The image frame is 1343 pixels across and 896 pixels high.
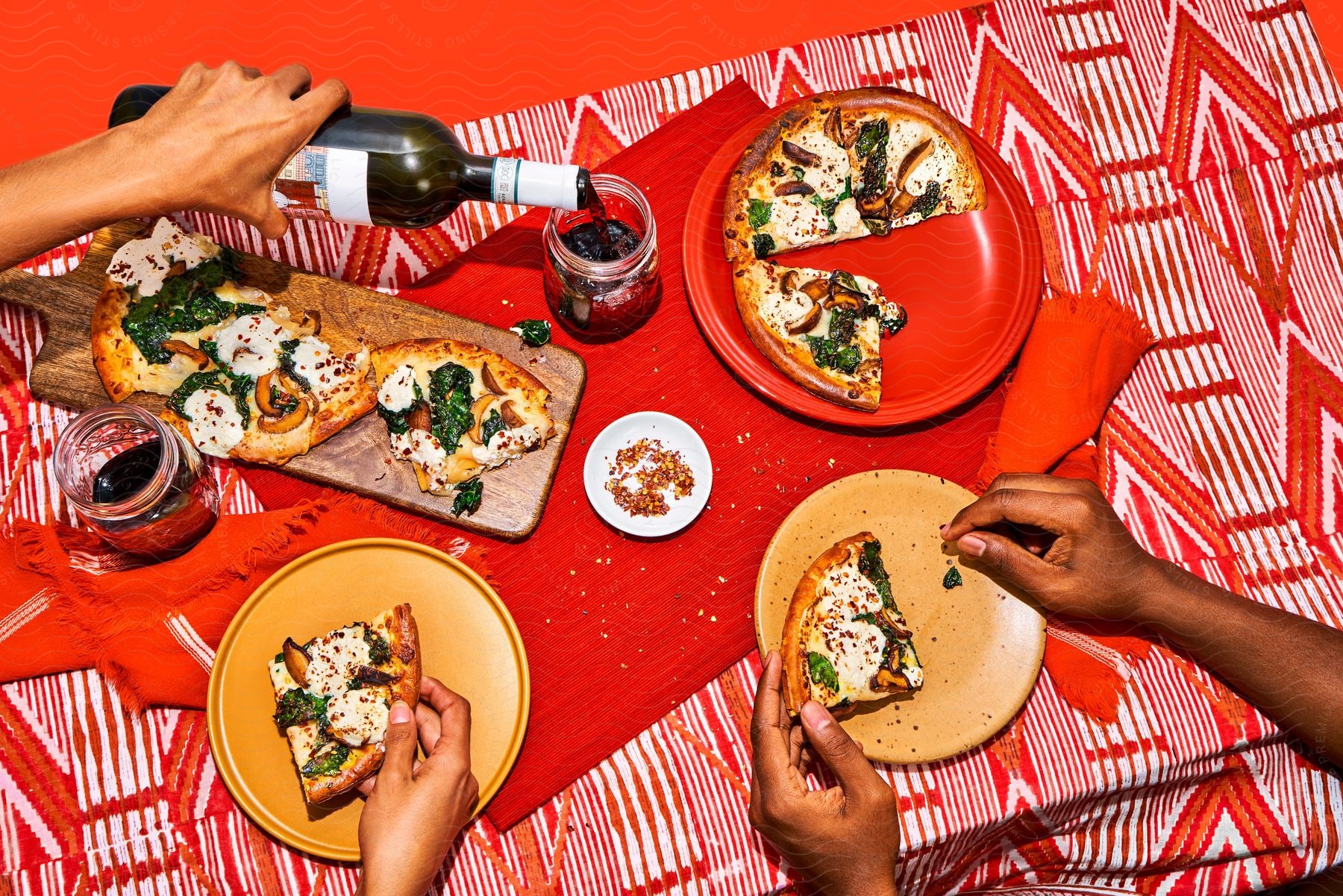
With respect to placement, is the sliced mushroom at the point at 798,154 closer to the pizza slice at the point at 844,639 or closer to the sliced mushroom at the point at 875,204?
the sliced mushroom at the point at 875,204

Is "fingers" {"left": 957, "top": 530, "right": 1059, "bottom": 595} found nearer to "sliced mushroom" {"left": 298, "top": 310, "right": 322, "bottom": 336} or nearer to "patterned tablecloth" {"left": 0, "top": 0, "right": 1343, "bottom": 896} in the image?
"patterned tablecloth" {"left": 0, "top": 0, "right": 1343, "bottom": 896}

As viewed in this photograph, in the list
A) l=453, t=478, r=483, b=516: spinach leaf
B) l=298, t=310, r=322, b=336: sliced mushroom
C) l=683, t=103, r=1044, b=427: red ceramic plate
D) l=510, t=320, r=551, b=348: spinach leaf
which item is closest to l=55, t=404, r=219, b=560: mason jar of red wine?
l=298, t=310, r=322, b=336: sliced mushroom

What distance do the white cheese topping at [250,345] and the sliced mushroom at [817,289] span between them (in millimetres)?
1343

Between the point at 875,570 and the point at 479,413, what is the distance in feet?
3.48

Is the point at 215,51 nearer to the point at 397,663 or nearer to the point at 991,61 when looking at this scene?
the point at 397,663

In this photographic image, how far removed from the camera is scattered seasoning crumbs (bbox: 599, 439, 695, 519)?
2.13 metres

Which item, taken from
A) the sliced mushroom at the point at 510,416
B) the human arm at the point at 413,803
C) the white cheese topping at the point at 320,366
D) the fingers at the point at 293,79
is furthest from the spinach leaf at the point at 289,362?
the human arm at the point at 413,803

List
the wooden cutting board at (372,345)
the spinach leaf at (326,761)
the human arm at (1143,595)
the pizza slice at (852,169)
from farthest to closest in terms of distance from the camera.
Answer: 1. the pizza slice at (852,169)
2. the wooden cutting board at (372,345)
3. the human arm at (1143,595)
4. the spinach leaf at (326,761)

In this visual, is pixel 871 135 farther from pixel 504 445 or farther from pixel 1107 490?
pixel 504 445

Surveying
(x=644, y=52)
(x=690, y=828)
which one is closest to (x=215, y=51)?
(x=644, y=52)

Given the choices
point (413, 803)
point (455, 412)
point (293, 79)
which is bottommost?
point (413, 803)

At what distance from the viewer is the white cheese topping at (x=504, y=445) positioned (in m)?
2.07

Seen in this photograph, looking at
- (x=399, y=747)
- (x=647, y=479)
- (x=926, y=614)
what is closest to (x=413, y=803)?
(x=399, y=747)

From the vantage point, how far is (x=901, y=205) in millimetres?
2270
